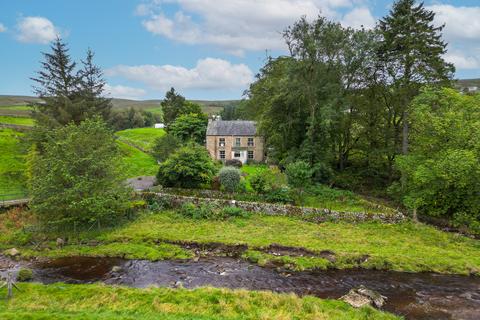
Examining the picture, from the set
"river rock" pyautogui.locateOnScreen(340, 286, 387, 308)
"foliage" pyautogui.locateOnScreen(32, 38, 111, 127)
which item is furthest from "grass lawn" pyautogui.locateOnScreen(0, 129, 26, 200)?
"river rock" pyautogui.locateOnScreen(340, 286, 387, 308)

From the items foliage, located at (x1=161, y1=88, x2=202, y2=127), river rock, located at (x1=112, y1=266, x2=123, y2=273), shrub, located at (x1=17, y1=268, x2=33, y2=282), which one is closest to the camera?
shrub, located at (x1=17, y1=268, x2=33, y2=282)

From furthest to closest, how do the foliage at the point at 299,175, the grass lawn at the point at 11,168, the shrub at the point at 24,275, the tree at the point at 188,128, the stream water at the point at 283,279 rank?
the tree at the point at 188,128
the grass lawn at the point at 11,168
the foliage at the point at 299,175
the shrub at the point at 24,275
the stream water at the point at 283,279

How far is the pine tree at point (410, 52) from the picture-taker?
31484 millimetres

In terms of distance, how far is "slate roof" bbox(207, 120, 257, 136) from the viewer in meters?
53.0

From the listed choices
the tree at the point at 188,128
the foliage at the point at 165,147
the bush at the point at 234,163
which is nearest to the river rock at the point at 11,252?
the foliage at the point at 165,147

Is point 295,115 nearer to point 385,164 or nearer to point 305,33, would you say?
point 305,33

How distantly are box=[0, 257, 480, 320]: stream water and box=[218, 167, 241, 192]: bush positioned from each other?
38.2 ft

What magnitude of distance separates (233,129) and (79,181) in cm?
3267

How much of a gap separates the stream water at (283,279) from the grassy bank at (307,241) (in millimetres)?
899

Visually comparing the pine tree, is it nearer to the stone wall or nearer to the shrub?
the stone wall

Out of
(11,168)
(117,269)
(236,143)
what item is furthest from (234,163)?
(117,269)

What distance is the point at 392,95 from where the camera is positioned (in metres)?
34.7

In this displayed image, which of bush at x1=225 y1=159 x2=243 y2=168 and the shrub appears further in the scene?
bush at x1=225 y1=159 x2=243 y2=168

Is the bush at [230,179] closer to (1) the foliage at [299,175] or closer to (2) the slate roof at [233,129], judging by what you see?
(1) the foliage at [299,175]
